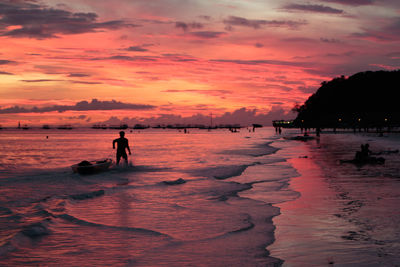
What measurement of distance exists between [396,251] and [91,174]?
20.2 m

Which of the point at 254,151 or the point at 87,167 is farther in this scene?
the point at 254,151

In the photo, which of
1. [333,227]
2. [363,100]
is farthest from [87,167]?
[363,100]

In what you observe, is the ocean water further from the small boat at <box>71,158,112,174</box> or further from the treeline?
the treeline

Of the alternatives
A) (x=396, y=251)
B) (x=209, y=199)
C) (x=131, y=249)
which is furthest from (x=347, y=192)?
(x=131, y=249)

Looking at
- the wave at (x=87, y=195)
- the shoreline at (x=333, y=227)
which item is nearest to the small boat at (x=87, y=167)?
the wave at (x=87, y=195)

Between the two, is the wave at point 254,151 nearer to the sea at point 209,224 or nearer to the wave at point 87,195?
the sea at point 209,224

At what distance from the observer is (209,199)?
1541cm

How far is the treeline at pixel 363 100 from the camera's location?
150 meters

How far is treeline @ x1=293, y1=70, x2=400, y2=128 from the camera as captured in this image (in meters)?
150

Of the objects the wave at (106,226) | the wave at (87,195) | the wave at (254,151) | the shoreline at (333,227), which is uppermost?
the shoreline at (333,227)

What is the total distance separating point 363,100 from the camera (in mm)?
163000

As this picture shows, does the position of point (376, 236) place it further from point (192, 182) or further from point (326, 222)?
point (192, 182)

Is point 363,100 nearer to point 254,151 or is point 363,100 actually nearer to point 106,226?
point 254,151

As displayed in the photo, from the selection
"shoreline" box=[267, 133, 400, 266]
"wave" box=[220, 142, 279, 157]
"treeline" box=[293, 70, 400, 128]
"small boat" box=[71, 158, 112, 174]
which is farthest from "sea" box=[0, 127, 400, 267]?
"treeline" box=[293, 70, 400, 128]
